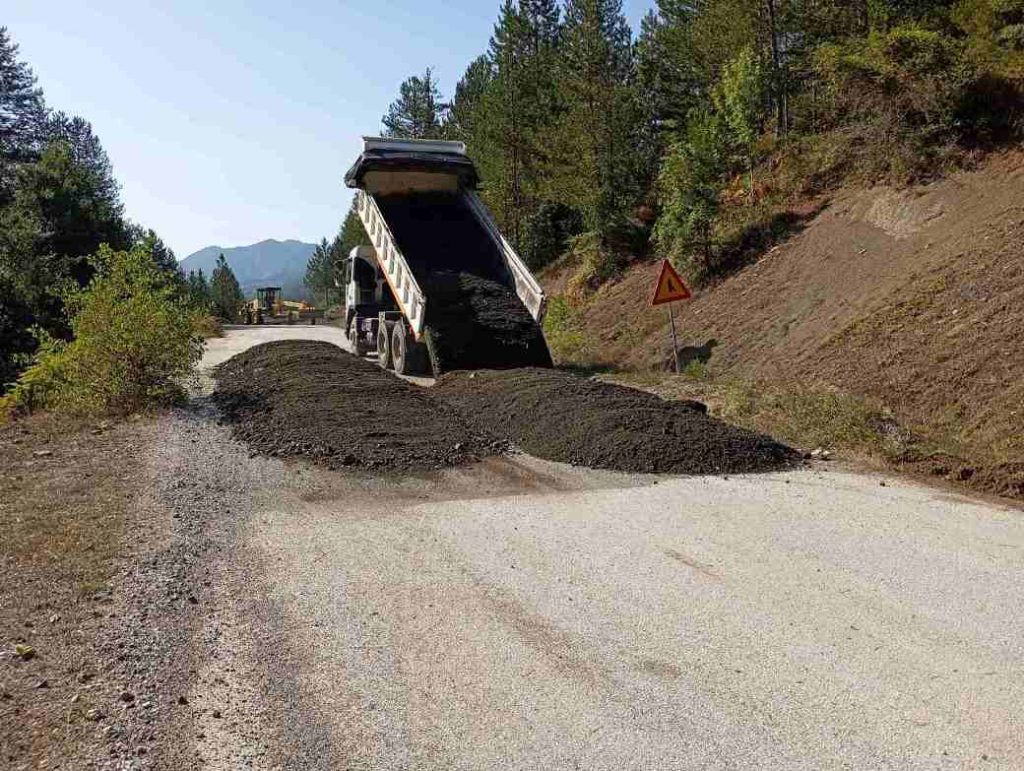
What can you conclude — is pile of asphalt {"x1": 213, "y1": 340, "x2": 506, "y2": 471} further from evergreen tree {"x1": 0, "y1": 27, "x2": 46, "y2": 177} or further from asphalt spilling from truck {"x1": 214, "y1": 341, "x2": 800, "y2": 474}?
evergreen tree {"x1": 0, "y1": 27, "x2": 46, "y2": 177}

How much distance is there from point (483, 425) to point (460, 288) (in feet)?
17.8

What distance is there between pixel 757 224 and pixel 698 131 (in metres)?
3.03

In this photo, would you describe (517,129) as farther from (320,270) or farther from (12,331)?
(320,270)

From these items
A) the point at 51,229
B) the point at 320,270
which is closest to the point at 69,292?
the point at 51,229

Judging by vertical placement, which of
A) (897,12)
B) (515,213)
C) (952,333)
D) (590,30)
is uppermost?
(590,30)

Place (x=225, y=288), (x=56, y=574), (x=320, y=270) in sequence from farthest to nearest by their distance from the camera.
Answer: (x=320, y=270) → (x=225, y=288) → (x=56, y=574)

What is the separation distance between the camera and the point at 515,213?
35562mm

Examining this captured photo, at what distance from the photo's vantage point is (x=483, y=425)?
405 inches

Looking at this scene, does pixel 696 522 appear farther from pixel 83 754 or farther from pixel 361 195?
pixel 361 195

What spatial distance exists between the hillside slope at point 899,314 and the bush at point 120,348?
8872mm

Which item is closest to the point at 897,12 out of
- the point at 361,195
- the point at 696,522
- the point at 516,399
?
the point at 361,195

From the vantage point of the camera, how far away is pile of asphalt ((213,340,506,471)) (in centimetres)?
873

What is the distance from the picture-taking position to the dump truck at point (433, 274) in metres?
14.2

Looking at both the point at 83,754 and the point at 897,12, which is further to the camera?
the point at 897,12
